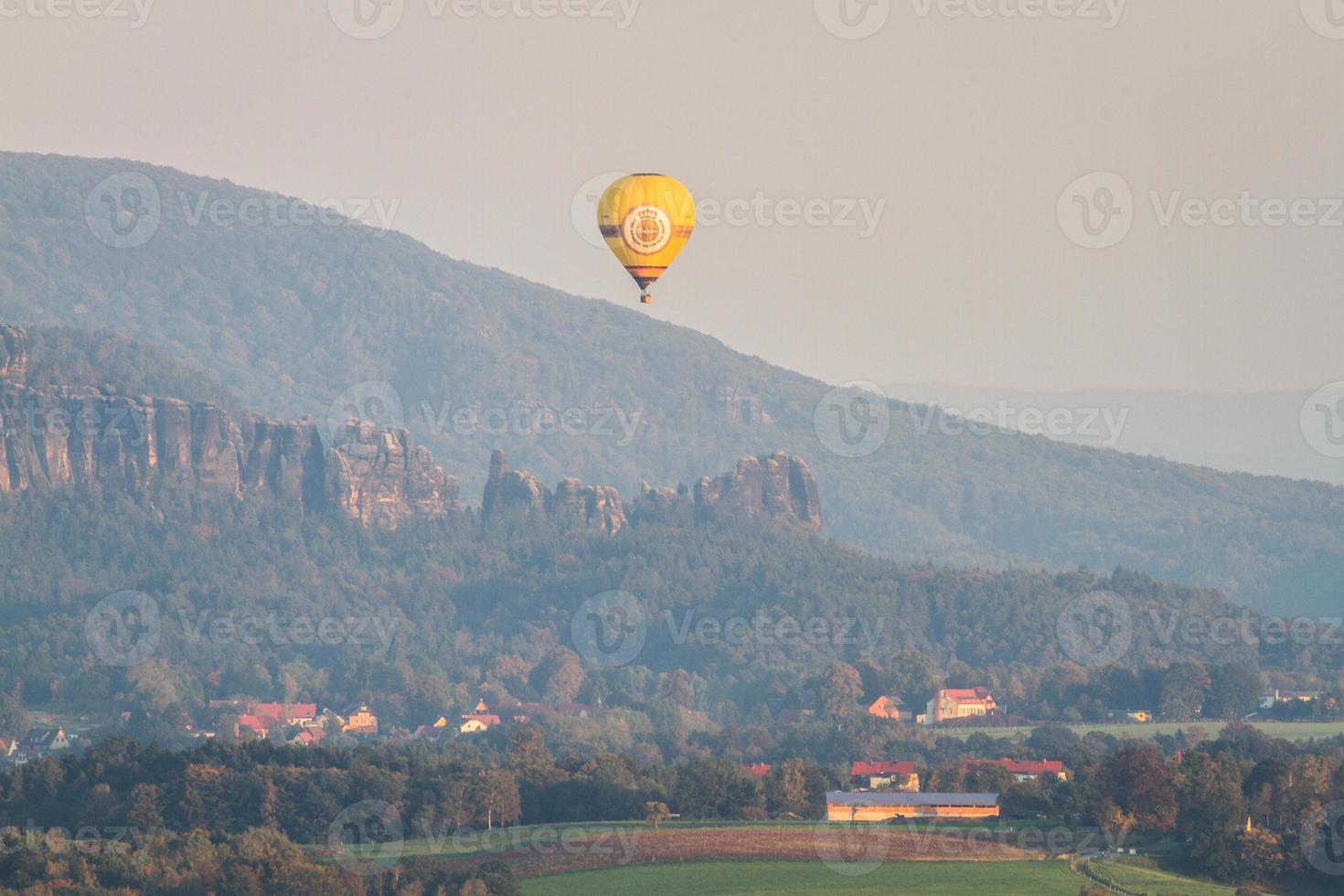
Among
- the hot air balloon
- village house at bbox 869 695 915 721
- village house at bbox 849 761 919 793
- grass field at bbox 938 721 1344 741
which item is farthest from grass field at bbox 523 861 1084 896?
village house at bbox 869 695 915 721

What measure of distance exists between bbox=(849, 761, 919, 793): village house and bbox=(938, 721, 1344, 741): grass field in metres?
21.6

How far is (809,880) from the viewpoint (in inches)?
2869

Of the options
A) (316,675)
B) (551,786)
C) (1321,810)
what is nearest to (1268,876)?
(1321,810)

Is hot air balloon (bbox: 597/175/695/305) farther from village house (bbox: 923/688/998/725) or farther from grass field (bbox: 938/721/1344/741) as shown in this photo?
village house (bbox: 923/688/998/725)

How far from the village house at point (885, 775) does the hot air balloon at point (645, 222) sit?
22.2 m

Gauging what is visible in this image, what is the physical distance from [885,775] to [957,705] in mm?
43774

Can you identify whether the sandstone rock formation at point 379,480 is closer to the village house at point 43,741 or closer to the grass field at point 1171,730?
the village house at point 43,741

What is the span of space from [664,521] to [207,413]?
94.4 feet

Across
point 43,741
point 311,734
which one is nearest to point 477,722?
point 311,734

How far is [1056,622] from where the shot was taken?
168m

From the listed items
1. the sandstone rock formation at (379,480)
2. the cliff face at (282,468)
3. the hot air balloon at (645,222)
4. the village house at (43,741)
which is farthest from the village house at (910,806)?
the sandstone rock formation at (379,480)

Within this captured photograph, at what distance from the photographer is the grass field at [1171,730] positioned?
405ft

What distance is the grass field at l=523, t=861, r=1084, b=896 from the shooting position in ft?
233

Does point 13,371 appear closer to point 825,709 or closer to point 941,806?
point 825,709
